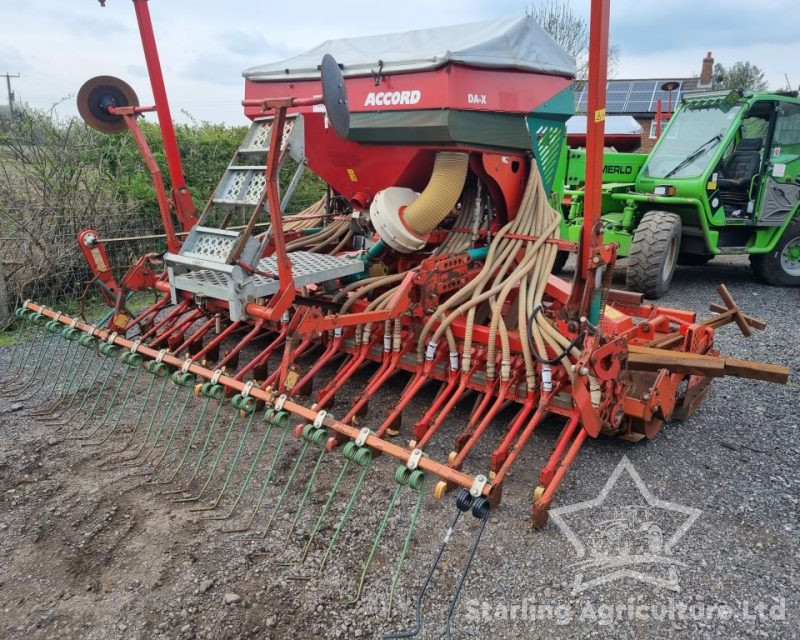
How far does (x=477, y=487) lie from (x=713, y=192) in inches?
206

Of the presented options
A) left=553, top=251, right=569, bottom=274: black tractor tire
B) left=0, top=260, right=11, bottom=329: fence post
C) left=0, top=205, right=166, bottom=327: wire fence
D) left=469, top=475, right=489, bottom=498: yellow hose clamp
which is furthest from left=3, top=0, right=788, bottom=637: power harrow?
left=553, top=251, right=569, bottom=274: black tractor tire

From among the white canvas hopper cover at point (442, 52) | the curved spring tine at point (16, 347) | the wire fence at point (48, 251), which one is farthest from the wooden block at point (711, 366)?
the wire fence at point (48, 251)

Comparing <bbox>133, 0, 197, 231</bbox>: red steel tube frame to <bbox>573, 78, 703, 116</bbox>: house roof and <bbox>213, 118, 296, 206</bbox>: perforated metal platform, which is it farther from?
<bbox>573, 78, 703, 116</bbox>: house roof

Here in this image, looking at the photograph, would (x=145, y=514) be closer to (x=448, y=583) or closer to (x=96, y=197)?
(x=448, y=583)

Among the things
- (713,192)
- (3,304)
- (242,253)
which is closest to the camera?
(242,253)

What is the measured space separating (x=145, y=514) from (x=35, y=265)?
3694 millimetres

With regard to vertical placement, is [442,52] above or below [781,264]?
above

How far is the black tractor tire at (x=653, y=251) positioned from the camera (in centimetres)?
573

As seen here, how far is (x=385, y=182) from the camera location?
12.5ft

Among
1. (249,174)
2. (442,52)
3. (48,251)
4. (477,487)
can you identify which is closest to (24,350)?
(48,251)

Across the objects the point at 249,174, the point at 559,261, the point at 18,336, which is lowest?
the point at 559,261

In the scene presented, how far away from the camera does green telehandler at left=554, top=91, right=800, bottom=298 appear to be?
5926 millimetres

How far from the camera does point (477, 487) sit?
81.7 inches

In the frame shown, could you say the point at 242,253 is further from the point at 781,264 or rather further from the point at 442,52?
the point at 781,264
